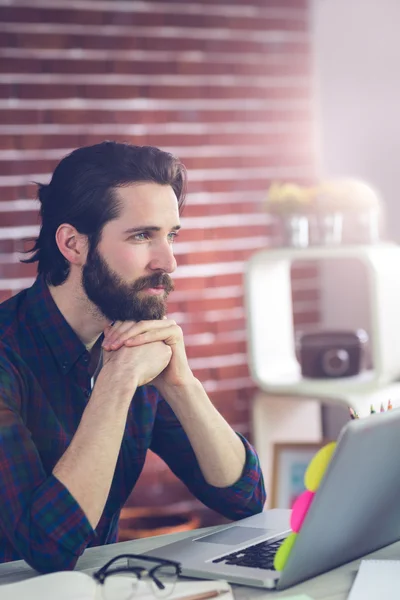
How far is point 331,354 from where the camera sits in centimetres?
318

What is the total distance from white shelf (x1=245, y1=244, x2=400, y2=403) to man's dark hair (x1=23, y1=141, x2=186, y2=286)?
48.7 inches

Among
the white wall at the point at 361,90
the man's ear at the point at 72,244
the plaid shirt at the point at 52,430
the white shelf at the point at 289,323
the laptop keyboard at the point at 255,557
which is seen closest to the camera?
the laptop keyboard at the point at 255,557

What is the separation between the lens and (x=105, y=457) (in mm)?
1493

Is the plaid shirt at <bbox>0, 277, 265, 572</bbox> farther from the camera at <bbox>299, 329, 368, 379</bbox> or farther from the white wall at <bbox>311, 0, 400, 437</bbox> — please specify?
the white wall at <bbox>311, 0, 400, 437</bbox>

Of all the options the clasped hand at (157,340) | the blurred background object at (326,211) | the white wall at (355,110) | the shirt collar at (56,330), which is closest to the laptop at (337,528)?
the clasped hand at (157,340)

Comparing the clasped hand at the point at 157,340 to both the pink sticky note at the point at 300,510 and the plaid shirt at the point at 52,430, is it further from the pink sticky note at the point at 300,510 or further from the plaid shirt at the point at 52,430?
the pink sticky note at the point at 300,510

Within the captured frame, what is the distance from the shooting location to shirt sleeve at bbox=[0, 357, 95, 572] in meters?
1.41

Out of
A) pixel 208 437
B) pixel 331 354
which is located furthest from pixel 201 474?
pixel 331 354

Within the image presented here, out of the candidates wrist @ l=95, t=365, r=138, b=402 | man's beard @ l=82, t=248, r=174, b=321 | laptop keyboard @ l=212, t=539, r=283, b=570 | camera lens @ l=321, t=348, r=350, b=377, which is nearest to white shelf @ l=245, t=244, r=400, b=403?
camera lens @ l=321, t=348, r=350, b=377

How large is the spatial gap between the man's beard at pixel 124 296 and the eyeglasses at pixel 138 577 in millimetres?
577

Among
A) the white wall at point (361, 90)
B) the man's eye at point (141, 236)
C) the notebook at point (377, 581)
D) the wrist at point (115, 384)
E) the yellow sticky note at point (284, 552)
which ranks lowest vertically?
the notebook at point (377, 581)

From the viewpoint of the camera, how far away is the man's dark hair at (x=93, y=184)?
1910 millimetres

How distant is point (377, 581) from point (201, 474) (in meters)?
0.55

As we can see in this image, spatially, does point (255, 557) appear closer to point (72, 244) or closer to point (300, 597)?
point (300, 597)
